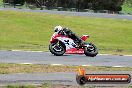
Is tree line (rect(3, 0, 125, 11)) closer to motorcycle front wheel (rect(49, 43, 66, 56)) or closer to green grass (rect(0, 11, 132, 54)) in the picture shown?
green grass (rect(0, 11, 132, 54))

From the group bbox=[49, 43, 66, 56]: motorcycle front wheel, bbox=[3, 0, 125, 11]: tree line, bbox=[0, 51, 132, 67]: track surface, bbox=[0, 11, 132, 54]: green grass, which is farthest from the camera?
bbox=[3, 0, 125, 11]: tree line

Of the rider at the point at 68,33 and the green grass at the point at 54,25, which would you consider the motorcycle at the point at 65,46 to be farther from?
the green grass at the point at 54,25

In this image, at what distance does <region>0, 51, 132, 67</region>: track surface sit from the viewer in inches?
733

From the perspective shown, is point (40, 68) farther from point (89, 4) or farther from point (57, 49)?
point (89, 4)

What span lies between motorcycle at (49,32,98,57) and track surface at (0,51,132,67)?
11.5 inches

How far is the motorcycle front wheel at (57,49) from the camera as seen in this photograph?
21000 mm

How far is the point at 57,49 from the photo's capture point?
69.3 ft

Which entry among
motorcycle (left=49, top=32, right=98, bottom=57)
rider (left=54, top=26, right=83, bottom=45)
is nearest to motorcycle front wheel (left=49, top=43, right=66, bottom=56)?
motorcycle (left=49, top=32, right=98, bottom=57)

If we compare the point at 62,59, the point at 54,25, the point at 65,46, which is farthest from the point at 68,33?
the point at 54,25

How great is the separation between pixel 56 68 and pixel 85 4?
2181 inches

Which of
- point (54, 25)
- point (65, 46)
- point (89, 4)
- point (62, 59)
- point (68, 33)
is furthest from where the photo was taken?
point (89, 4)

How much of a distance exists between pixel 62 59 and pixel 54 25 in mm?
22557

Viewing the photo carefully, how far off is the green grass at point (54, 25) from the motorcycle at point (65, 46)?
446 inches

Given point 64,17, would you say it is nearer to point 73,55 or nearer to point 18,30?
point 18,30
